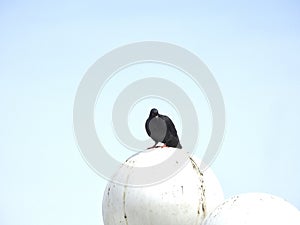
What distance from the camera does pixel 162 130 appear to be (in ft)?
50.7

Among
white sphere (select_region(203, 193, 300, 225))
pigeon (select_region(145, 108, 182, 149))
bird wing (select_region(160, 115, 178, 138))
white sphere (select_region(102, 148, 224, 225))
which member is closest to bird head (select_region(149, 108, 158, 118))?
pigeon (select_region(145, 108, 182, 149))

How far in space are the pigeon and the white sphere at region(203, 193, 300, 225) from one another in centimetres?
498

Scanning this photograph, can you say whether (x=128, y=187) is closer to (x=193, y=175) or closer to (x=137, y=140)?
(x=193, y=175)

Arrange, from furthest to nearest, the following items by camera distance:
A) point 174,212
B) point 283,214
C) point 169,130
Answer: point 169,130 < point 174,212 < point 283,214

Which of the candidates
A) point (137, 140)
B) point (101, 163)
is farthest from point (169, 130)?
point (101, 163)

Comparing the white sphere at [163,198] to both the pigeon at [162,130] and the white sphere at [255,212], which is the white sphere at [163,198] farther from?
the white sphere at [255,212]

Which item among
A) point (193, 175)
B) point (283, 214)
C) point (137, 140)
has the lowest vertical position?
point (283, 214)

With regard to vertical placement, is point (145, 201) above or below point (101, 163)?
below

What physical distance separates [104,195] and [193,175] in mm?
2018

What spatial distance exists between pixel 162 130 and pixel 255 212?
5.78 metres

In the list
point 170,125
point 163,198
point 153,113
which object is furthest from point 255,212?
point 153,113

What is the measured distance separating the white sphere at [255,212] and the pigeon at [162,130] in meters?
4.98

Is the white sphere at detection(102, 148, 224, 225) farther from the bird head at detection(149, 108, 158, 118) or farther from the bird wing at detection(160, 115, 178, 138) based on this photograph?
the bird head at detection(149, 108, 158, 118)

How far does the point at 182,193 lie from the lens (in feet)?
42.5
